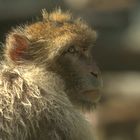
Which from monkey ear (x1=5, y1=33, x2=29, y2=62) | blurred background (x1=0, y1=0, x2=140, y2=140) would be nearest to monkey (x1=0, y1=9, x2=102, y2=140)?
monkey ear (x1=5, y1=33, x2=29, y2=62)

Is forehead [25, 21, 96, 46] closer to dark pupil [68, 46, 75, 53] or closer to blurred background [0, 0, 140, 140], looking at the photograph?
dark pupil [68, 46, 75, 53]

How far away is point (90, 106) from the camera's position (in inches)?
262

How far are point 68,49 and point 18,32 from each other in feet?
1.80

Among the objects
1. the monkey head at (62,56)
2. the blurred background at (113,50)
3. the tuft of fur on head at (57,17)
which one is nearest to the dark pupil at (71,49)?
the monkey head at (62,56)

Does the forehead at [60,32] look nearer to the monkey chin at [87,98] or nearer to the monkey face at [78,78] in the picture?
the monkey face at [78,78]

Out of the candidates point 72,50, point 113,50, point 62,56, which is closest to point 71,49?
point 72,50

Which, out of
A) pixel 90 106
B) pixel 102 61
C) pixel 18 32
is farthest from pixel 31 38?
pixel 102 61

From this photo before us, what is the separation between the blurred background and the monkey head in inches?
254

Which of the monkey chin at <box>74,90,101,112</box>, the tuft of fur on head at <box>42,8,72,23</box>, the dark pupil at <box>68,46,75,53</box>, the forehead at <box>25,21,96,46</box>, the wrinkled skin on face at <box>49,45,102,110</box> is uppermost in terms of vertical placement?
the tuft of fur on head at <box>42,8,72,23</box>

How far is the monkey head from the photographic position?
6.48m

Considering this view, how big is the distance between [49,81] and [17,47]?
→ 593mm

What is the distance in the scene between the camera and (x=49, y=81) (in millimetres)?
6168

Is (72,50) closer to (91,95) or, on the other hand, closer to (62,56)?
(62,56)

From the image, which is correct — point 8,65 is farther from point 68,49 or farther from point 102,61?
point 102,61
